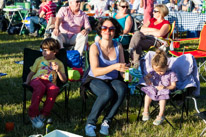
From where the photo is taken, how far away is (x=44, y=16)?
10.9m

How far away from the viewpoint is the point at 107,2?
12945 mm

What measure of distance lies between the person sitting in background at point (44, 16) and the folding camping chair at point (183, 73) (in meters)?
6.38

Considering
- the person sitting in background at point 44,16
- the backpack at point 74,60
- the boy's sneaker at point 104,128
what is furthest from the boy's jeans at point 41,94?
the person sitting in background at point 44,16

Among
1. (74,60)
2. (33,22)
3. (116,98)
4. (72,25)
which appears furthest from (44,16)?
(116,98)

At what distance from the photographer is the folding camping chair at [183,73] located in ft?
14.4

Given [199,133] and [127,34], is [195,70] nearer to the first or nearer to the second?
[199,133]

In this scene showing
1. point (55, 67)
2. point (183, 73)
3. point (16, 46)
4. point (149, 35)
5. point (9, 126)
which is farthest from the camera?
point (16, 46)

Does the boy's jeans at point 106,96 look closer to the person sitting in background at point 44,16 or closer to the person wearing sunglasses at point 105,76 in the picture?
the person wearing sunglasses at point 105,76

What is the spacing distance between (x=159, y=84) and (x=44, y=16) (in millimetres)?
7137

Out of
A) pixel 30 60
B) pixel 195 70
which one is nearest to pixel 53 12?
pixel 30 60

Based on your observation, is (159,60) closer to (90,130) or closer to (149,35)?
(90,130)

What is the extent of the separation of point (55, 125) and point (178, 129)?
1.53 m

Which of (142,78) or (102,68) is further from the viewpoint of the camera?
(142,78)

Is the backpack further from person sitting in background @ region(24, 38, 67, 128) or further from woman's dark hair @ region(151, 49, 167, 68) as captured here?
woman's dark hair @ region(151, 49, 167, 68)
